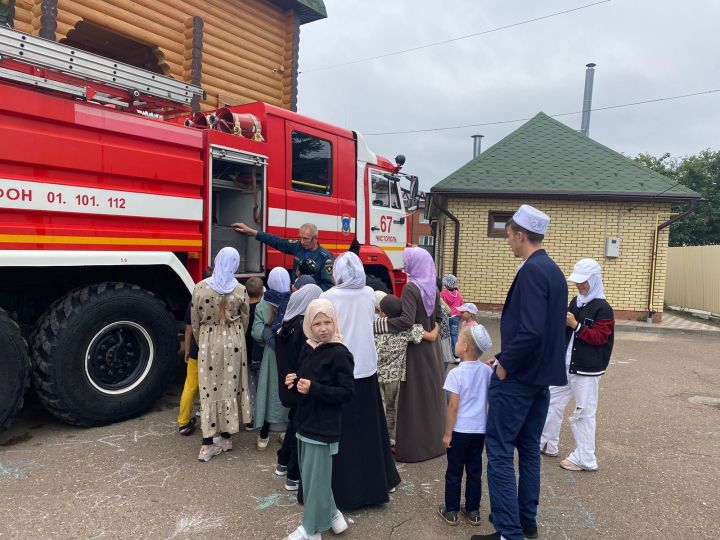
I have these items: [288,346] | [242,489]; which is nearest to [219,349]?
[288,346]

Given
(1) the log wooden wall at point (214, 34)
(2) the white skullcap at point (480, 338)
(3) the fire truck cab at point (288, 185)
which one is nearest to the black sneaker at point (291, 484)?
(2) the white skullcap at point (480, 338)

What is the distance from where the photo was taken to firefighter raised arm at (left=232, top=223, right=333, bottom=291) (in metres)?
5.05

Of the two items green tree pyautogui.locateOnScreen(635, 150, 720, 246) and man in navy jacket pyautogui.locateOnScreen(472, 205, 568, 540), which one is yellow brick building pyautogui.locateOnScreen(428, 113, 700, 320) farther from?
green tree pyautogui.locateOnScreen(635, 150, 720, 246)

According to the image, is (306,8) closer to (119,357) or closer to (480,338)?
(119,357)

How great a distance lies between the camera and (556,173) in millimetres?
13055

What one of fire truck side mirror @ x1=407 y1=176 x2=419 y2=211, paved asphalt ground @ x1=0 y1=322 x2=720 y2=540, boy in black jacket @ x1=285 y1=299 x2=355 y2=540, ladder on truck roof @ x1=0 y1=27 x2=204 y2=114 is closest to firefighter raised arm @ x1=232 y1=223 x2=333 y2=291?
ladder on truck roof @ x1=0 y1=27 x2=204 y2=114

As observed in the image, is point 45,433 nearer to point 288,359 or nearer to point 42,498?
point 42,498

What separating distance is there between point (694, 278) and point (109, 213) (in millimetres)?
16864

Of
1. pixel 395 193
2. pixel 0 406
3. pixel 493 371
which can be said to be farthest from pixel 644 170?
pixel 0 406

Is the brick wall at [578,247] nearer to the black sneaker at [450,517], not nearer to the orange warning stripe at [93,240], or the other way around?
the orange warning stripe at [93,240]

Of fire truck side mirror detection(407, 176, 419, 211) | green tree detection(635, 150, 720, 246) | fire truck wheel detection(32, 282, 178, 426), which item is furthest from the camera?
green tree detection(635, 150, 720, 246)

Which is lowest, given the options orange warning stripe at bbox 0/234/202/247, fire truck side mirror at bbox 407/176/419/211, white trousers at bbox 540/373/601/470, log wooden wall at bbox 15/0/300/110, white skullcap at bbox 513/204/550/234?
white trousers at bbox 540/373/601/470

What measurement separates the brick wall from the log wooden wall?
564 cm

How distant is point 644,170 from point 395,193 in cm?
886
